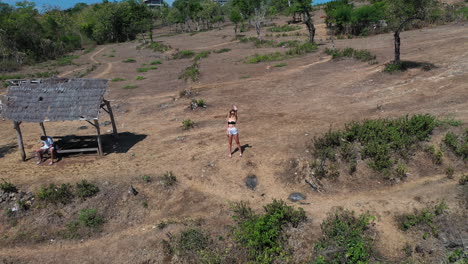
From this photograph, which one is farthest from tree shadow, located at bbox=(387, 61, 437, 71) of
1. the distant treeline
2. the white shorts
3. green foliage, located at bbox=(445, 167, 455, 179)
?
the distant treeline

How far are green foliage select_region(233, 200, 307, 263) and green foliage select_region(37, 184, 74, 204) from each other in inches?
211

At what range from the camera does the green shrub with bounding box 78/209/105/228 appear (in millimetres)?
9266

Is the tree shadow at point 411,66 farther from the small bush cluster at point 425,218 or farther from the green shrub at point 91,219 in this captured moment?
the green shrub at point 91,219

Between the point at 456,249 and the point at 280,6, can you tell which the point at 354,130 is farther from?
the point at 280,6

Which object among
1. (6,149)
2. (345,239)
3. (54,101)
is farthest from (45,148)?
(345,239)

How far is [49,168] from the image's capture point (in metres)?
12.1

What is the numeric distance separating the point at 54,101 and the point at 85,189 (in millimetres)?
4148

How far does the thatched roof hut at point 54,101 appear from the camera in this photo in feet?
39.3

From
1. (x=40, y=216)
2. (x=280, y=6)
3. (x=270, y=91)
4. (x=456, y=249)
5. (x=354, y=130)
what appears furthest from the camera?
(x=280, y=6)

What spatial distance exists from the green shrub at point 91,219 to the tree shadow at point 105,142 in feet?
13.3

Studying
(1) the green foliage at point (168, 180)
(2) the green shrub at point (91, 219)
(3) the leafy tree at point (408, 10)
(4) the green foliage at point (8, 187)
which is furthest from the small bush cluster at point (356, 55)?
(4) the green foliage at point (8, 187)

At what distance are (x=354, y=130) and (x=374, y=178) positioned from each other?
2173mm

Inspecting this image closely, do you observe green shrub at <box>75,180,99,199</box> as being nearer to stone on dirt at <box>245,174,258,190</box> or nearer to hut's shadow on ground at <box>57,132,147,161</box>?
hut's shadow on ground at <box>57,132,147,161</box>

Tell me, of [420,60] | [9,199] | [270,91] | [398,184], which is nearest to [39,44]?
[270,91]
